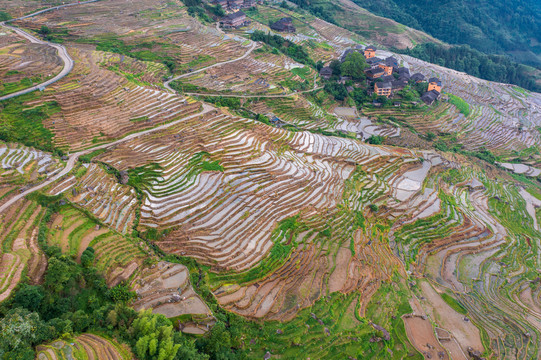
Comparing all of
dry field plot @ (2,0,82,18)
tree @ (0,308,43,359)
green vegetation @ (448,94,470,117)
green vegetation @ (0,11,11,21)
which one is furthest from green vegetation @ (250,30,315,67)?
tree @ (0,308,43,359)

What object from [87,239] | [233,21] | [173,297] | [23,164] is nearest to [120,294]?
[173,297]

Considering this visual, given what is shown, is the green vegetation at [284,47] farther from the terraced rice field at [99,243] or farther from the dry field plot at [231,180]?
the terraced rice field at [99,243]

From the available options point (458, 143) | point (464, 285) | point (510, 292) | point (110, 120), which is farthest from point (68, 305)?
point (458, 143)

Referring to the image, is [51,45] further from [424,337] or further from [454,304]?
[454,304]

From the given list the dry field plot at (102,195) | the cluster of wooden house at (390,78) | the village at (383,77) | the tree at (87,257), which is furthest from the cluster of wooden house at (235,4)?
the tree at (87,257)

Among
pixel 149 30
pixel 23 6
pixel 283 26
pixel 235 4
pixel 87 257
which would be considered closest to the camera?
pixel 87 257
